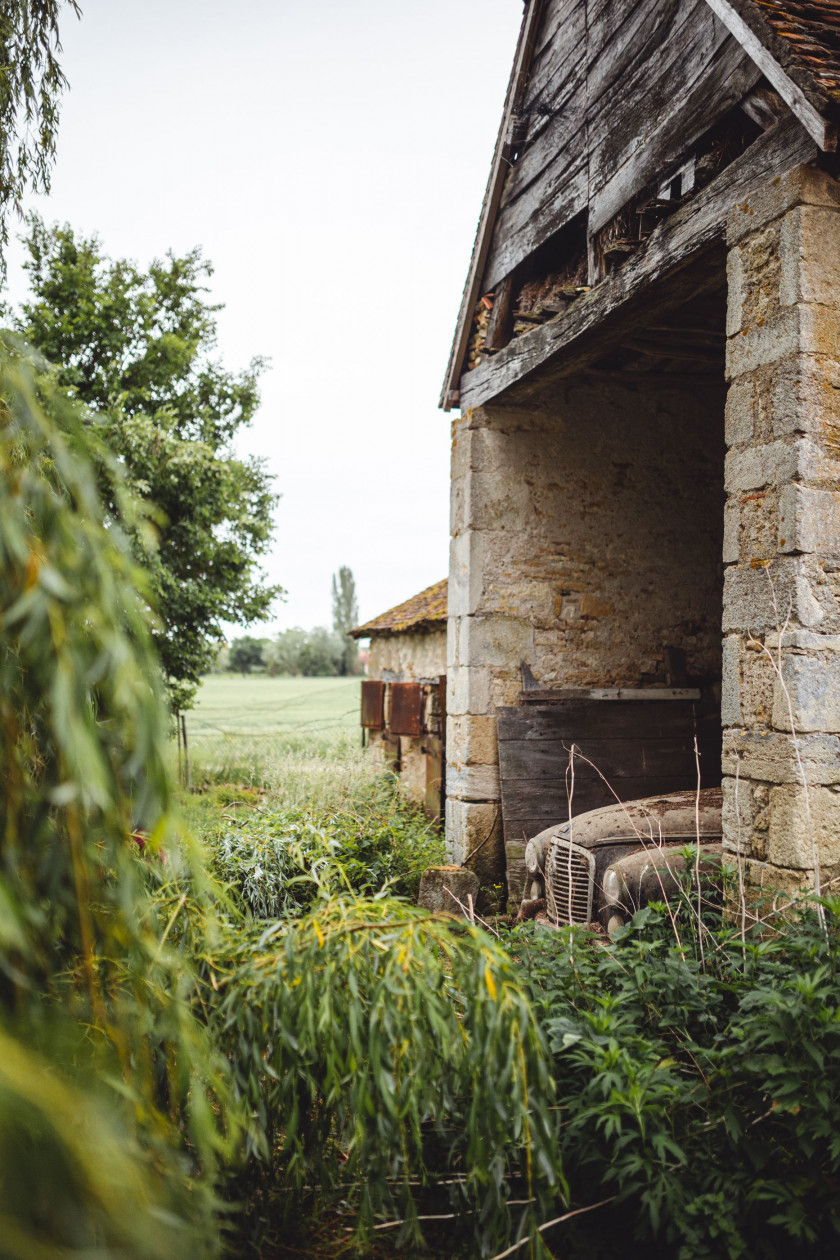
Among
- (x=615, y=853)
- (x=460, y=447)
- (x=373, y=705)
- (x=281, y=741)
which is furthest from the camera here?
(x=281, y=741)

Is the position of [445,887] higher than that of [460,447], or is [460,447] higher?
[460,447]

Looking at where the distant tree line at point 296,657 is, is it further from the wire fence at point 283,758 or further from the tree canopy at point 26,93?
the tree canopy at point 26,93

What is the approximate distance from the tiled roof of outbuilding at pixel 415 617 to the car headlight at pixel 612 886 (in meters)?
4.09

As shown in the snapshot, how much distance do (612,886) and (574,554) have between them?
120 inches

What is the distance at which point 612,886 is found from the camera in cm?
445

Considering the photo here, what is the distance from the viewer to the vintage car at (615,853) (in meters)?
4.44

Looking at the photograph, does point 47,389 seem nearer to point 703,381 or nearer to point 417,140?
point 703,381

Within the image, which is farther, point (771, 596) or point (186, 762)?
point (186, 762)

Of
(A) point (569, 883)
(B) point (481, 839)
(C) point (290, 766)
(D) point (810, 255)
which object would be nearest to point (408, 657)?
(C) point (290, 766)

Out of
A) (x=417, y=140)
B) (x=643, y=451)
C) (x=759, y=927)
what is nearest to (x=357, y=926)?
(x=759, y=927)

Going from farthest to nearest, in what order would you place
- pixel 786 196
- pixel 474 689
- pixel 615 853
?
pixel 474 689 < pixel 615 853 < pixel 786 196

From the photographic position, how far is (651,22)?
472cm

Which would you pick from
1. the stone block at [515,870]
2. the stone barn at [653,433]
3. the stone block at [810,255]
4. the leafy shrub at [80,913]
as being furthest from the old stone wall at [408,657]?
the leafy shrub at [80,913]

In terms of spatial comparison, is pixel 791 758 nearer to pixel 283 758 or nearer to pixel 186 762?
pixel 283 758
